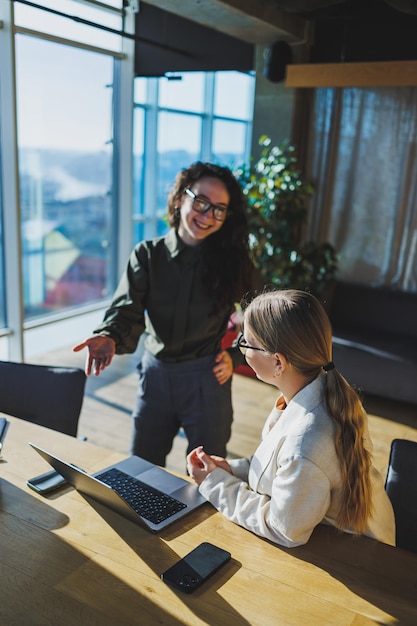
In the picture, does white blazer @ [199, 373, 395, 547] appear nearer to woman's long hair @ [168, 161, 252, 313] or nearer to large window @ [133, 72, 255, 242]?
woman's long hair @ [168, 161, 252, 313]

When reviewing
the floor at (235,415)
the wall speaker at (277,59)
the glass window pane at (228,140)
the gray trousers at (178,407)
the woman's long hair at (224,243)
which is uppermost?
the wall speaker at (277,59)

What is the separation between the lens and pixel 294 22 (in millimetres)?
5410

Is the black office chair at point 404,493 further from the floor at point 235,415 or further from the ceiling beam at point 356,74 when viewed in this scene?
the ceiling beam at point 356,74

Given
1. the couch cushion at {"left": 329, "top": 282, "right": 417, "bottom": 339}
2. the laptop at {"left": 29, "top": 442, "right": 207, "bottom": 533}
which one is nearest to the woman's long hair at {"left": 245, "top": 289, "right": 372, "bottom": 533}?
the laptop at {"left": 29, "top": 442, "right": 207, "bottom": 533}

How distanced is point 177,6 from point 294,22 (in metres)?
1.28

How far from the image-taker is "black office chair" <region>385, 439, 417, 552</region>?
183cm

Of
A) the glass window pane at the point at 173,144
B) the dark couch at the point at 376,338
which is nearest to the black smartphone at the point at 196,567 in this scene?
the dark couch at the point at 376,338

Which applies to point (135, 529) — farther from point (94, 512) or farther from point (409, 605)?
point (409, 605)

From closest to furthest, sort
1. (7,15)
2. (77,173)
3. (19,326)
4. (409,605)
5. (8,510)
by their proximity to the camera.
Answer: (409,605), (8,510), (7,15), (19,326), (77,173)

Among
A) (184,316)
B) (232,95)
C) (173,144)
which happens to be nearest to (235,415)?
(184,316)

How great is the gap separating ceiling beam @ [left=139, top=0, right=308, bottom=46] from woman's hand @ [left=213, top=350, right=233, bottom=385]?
306 cm

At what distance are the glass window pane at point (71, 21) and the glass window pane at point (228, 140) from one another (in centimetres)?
237

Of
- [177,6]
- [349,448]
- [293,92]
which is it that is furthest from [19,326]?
[349,448]

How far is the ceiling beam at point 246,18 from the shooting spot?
4578 millimetres
